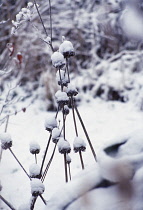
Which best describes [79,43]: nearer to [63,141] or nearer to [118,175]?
[63,141]

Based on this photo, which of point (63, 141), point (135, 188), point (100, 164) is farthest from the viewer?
point (63, 141)

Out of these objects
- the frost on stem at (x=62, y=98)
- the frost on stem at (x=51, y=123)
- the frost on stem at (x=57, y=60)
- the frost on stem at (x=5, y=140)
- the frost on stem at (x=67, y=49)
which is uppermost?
the frost on stem at (x=67, y=49)

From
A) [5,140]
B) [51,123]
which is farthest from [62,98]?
[5,140]

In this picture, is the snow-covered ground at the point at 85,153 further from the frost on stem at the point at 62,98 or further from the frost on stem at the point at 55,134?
the frost on stem at the point at 62,98

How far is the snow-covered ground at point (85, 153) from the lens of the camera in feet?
3.33

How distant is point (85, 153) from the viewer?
3.15 meters

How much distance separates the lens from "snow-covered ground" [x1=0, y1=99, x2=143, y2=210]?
101 centimetres

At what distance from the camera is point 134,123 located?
4090 mm

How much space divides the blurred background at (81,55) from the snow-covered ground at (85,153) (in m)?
0.36

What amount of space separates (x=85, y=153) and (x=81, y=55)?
342 cm

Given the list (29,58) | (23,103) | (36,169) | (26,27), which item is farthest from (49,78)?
(36,169)

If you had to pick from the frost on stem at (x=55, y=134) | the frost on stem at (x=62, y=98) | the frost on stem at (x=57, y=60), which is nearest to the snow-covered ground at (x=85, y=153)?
the frost on stem at (x=55, y=134)

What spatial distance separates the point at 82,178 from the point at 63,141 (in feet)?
1.63

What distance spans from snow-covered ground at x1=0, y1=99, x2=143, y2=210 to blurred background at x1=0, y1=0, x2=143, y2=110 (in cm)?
36
